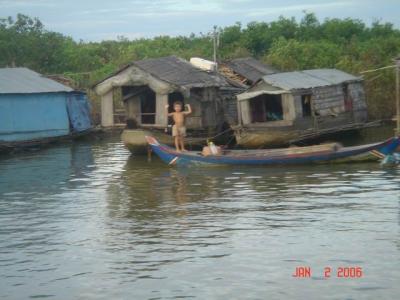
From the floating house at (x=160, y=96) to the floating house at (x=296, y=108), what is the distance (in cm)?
97

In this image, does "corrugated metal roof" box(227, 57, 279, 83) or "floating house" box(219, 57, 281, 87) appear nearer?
"floating house" box(219, 57, 281, 87)

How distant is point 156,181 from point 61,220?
434cm

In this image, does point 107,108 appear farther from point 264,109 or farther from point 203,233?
point 203,233

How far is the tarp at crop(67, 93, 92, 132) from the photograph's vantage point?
24.5m

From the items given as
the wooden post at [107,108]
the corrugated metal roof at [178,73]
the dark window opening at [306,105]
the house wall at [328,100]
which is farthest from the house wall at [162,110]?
the house wall at [328,100]

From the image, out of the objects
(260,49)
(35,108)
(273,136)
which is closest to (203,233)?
(273,136)

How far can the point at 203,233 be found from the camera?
9.68 metres

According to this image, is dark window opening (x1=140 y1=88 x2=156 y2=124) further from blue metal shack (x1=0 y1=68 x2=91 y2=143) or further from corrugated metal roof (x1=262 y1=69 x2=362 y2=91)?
corrugated metal roof (x1=262 y1=69 x2=362 y2=91)

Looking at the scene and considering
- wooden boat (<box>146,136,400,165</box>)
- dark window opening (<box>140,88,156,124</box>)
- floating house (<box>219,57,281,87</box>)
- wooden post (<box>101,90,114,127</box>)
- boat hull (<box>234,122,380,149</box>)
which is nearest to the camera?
wooden boat (<box>146,136,400,165</box>)

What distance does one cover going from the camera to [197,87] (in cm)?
1978

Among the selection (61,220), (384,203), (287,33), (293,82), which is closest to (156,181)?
(61,220)
